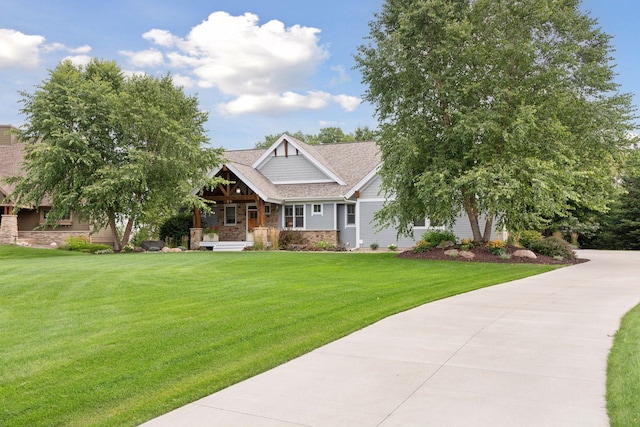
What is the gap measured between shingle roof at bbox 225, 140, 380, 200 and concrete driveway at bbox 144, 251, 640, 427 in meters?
19.2

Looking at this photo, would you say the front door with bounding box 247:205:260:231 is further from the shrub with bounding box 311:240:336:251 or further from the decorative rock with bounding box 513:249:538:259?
the decorative rock with bounding box 513:249:538:259

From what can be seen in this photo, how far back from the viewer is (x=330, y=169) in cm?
2758

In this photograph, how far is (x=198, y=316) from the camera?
22.6ft

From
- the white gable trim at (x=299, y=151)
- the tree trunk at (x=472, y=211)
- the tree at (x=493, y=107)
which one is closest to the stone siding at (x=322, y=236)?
the white gable trim at (x=299, y=151)

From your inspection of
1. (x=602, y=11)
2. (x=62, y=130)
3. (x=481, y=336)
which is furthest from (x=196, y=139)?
(x=481, y=336)

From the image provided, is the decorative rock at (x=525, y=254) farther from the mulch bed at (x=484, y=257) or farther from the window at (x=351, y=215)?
the window at (x=351, y=215)

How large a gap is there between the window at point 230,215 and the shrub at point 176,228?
2409 millimetres

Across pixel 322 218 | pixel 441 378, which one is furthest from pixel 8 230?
pixel 441 378

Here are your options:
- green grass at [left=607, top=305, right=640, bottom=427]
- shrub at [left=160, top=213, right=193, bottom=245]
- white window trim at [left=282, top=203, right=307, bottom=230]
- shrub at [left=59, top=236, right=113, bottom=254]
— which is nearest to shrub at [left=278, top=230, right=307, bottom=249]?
white window trim at [left=282, top=203, right=307, bottom=230]

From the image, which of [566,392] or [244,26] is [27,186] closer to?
[244,26]

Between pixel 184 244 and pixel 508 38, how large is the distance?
65.9 feet

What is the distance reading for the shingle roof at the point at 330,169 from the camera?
2630 centimetres

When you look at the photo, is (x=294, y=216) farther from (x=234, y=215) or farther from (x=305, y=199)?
(x=234, y=215)

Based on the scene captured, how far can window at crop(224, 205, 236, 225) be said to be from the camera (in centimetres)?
2817
